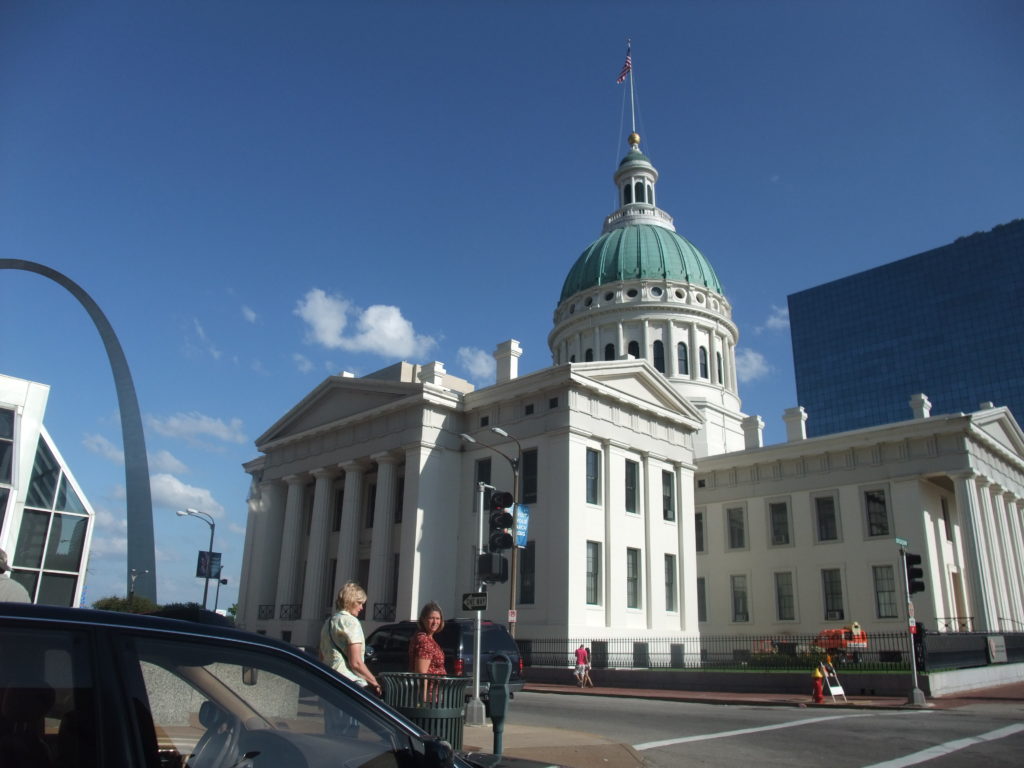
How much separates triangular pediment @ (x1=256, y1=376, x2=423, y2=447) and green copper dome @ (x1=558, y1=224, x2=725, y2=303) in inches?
1036

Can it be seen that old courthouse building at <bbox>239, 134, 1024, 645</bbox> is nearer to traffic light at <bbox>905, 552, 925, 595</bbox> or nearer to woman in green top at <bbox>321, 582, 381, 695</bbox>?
traffic light at <bbox>905, 552, 925, 595</bbox>

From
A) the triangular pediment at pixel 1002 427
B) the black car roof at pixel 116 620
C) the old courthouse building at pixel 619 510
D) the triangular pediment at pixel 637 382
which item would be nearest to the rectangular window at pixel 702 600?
the old courthouse building at pixel 619 510

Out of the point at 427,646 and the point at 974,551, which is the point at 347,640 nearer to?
the point at 427,646

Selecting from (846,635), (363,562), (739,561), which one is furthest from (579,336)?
(846,635)

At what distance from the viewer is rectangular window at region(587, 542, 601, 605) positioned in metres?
35.1

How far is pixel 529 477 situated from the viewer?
1457 inches

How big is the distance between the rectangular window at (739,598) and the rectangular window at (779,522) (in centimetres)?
303

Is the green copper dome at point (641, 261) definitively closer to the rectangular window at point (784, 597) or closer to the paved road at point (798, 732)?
the rectangular window at point (784, 597)

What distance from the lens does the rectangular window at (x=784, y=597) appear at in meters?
43.8

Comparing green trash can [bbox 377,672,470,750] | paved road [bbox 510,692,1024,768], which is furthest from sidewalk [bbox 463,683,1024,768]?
green trash can [bbox 377,672,470,750]

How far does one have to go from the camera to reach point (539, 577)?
1371 inches

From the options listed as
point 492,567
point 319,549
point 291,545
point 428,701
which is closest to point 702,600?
point 319,549

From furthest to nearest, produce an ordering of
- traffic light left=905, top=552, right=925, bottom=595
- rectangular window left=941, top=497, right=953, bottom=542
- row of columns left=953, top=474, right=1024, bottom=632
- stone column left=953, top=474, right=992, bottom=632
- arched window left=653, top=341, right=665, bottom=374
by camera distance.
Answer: arched window left=653, top=341, right=665, bottom=374, rectangular window left=941, top=497, right=953, bottom=542, row of columns left=953, top=474, right=1024, bottom=632, stone column left=953, top=474, right=992, bottom=632, traffic light left=905, top=552, right=925, bottom=595

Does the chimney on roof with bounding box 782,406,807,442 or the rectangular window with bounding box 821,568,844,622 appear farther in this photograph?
the chimney on roof with bounding box 782,406,807,442
